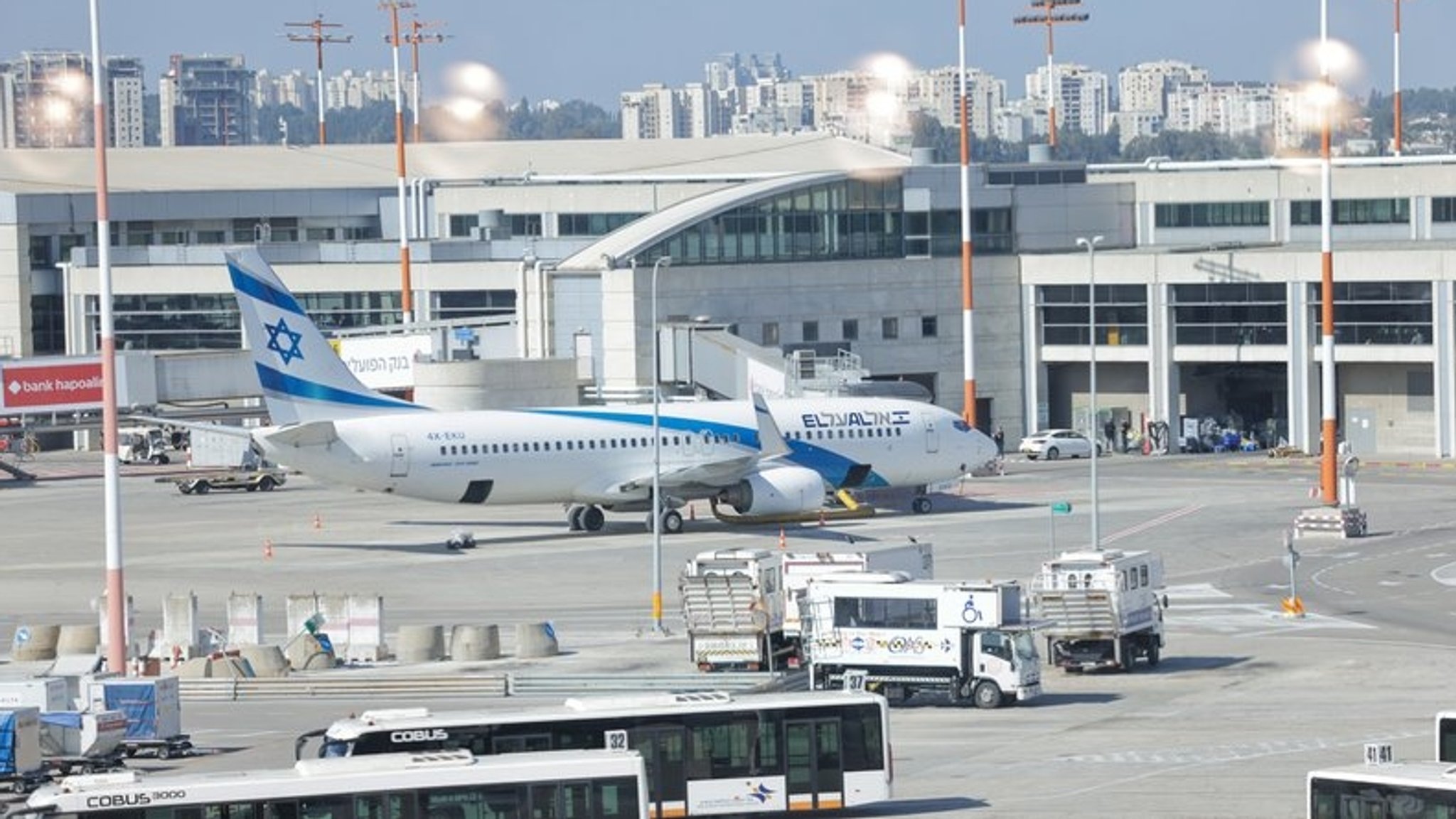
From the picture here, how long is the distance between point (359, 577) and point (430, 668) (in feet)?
52.1

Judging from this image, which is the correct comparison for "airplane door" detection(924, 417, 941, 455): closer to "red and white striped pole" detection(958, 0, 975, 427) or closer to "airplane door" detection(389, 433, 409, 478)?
"red and white striped pole" detection(958, 0, 975, 427)

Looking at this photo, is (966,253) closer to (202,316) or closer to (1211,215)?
(1211,215)

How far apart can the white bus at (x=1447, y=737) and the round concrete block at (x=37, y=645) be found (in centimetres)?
3621

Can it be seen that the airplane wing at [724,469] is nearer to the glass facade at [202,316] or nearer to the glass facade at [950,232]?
the glass facade at [950,232]

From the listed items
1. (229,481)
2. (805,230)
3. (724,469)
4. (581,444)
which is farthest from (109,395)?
(805,230)

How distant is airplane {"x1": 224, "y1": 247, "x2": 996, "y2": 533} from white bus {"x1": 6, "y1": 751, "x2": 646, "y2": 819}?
147ft

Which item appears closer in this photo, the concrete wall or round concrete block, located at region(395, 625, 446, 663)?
round concrete block, located at region(395, 625, 446, 663)

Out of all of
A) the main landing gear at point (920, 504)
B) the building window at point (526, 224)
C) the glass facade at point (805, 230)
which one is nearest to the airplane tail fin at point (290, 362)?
A: the main landing gear at point (920, 504)

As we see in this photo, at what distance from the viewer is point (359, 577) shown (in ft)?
252

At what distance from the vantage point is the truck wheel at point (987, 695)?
2126 inches

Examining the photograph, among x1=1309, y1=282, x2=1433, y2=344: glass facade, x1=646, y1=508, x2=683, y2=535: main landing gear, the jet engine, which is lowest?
x1=646, y1=508, x2=683, y2=535: main landing gear

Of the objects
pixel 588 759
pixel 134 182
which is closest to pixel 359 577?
pixel 588 759

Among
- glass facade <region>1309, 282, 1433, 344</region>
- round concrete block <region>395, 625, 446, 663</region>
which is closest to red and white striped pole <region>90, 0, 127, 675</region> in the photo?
round concrete block <region>395, 625, 446, 663</region>

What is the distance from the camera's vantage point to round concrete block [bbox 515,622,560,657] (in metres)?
62.4
